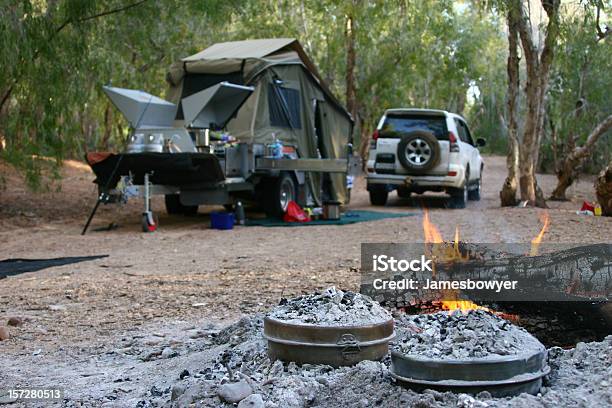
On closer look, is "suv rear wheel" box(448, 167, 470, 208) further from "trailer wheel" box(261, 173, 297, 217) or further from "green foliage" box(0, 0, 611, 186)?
"trailer wheel" box(261, 173, 297, 217)

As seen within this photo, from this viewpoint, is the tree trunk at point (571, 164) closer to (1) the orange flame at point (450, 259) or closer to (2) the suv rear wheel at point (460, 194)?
(2) the suv rear wheel at point (460, 194)

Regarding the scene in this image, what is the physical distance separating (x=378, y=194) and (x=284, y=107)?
399cm

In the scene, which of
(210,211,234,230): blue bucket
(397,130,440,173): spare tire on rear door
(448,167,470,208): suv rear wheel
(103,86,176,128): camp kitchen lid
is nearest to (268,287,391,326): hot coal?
(210,211,234,230): blue bucket

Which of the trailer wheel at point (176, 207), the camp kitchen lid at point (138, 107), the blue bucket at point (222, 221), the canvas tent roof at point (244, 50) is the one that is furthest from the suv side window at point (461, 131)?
the camp kitchen lid at point (138, 107)

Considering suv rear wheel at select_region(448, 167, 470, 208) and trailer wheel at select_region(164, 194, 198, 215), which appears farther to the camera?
suv rear wheel at select_region(448, 167, 470, 208)

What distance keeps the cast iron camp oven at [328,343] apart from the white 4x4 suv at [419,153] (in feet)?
42.5

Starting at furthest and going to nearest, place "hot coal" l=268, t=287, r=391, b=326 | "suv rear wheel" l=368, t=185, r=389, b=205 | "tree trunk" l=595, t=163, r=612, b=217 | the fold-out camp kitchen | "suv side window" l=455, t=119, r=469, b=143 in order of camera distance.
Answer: "suv rear wheel" l=368, t=185, r=389, b=205 → "suv side window" l=455, t=119, r=469, b=143 → "tree trunk" l=595, t=163, r=612, b=217 → the fold-out camp kitchen → "hot coal" l=268, t=287, r=391, b=326

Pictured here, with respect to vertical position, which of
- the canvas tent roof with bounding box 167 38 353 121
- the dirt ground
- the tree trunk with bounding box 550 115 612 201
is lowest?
the dirt ground

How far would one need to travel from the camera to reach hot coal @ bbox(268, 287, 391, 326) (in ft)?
15.5

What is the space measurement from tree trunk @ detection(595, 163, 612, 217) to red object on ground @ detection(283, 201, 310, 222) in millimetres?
4981

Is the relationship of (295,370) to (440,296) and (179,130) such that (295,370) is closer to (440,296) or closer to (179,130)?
(440,296)

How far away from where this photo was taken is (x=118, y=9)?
14.7m

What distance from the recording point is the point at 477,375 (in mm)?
4012

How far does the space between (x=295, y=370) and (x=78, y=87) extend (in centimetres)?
1084
